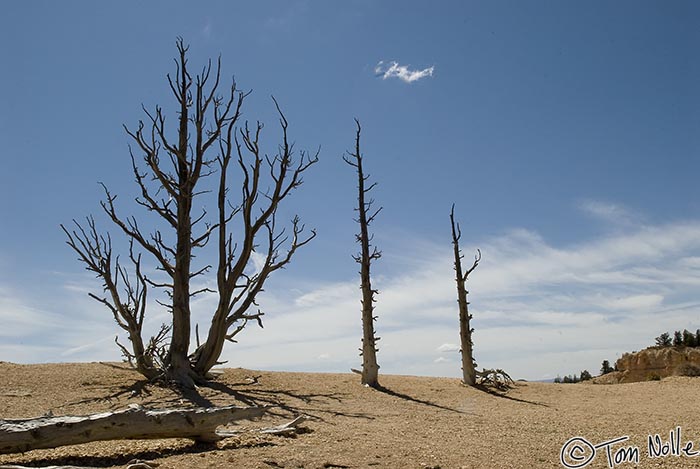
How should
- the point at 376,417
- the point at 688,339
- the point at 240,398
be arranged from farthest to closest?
the point at 688,339 → the point at 240,398 → the point at 376,417

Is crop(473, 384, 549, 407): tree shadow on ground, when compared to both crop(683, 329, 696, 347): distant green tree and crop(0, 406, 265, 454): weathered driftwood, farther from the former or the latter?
crop(683, 329, 696, 347): distant green tree

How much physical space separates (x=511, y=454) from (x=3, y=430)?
6100 mm

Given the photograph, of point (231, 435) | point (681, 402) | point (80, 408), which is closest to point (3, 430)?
point (231, 435)

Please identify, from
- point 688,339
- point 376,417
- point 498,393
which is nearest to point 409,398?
point 376,417

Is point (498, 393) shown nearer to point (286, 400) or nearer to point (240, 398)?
point (286, 400)

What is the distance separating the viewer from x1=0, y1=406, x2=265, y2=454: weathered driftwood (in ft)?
20.2

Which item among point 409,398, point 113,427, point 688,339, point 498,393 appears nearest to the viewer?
point 113,427

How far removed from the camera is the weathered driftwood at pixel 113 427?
6.14 m

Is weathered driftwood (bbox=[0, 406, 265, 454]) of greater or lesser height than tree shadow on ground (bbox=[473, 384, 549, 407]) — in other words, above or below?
above

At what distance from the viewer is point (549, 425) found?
9.72 metres

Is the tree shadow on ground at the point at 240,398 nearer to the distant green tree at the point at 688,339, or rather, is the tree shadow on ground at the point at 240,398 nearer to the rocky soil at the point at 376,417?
the rocky soil at the point at 376,417

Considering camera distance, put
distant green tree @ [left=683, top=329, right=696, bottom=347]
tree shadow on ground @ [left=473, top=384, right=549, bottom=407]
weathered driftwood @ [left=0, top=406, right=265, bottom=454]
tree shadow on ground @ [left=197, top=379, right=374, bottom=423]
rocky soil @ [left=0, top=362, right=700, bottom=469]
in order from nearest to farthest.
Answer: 1. weathered driftwood @ [left=0, top=406, right=265, bottom=454]
2. rocky soil @ [left=0, top=362, right=700, bottom=469]
3. tree shadow on ground @ [left=197, top=379, right=374, bottom=423]
4. tree shadow on ground @ [left=473, top=384, right=549, bottom=407]
5. distant green tree @ [left=683, top=329, right=696, bottom=347]

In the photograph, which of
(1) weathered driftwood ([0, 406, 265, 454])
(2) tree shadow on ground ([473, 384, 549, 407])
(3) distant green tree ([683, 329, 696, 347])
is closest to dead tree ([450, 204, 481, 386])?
(2) tree shadow on ground ([473, 384, 549, 407])

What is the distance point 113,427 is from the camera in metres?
6.61
